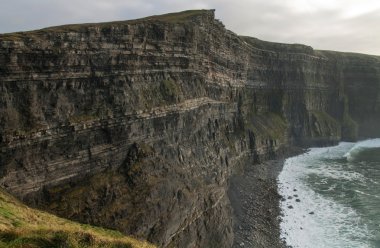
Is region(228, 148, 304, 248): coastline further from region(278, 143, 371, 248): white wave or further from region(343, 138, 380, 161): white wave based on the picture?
region(343, 138, 380, 161): white wave

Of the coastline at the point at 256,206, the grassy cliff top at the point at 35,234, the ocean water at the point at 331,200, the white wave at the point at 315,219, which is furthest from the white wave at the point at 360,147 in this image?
the grassy cliff top at the point at 35,234

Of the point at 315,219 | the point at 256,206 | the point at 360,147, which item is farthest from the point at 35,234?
the point at 360,147

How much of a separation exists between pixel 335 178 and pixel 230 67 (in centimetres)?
2772

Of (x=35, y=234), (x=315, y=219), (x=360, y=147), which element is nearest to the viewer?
(x=35, y=234)

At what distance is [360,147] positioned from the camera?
10212 cm

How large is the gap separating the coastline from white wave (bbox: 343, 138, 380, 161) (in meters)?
27.2

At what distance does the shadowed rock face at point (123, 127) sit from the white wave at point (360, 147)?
140ft

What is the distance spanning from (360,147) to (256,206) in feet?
210

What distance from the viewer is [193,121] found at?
146 ft

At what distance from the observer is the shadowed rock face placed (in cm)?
2692

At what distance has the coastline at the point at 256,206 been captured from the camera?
1642 inches

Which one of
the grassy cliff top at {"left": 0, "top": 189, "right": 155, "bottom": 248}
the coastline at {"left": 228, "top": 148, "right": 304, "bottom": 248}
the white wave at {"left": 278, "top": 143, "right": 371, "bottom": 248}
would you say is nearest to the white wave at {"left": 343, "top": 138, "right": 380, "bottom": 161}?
the white wave at {"left": 278, "top": 143, "right": 371, "bottom": 248}

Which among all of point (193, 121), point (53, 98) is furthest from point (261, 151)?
point (53, 98)

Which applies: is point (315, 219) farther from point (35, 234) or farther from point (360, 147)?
point (360, 147)
